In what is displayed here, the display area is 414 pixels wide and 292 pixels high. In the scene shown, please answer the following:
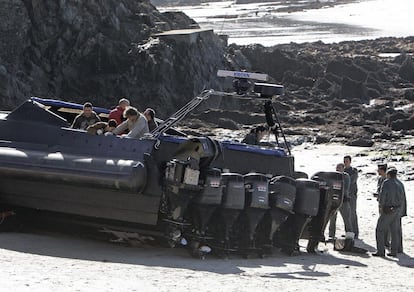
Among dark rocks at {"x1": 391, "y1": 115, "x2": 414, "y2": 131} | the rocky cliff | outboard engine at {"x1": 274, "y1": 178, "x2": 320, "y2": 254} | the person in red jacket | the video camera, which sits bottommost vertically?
outboard engine at {"x1": 274, "y1": 178, "x2": 320, "y2": 254}

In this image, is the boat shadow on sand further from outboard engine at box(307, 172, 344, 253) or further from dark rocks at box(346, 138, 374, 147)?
dark rocks at box(346, 138, 374, 147)

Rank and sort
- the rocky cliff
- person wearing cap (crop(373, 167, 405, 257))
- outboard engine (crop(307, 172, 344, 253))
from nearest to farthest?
outboard engine (crop(307, 172, 344, 253))
person wearing cap (crop(373, 167, 405, 257))
the rocky cliff

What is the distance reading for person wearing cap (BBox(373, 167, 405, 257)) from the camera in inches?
444

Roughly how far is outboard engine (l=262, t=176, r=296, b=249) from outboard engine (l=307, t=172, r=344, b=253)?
543mm

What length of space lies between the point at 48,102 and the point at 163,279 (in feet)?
15.6

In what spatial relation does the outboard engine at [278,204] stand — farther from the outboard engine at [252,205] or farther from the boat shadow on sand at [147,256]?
the boat shadow on sand at [147,256]

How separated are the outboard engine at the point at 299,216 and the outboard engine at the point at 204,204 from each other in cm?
111

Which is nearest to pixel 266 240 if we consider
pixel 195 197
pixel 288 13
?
pixel 195 197

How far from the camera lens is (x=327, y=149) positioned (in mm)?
24531

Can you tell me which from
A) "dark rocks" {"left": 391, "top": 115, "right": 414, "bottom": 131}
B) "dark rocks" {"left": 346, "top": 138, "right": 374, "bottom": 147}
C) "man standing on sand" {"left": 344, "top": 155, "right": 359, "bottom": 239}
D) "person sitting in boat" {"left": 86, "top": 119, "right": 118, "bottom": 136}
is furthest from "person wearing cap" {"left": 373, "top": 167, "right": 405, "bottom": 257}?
"dark rocks" {"left": 391, "top": 115, "right": 414, "bottom": 131}

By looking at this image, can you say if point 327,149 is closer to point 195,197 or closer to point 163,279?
point 195,197

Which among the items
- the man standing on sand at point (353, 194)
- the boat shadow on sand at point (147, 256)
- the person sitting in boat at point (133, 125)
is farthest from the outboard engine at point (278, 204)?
the man standing on sand at point (353, 194)

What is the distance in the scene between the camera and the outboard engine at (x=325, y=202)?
36.5 feet

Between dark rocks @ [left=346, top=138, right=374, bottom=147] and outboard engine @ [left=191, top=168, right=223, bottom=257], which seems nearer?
outboard engine @ [left=191, top=168, right=223, bottom=257]
